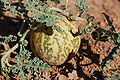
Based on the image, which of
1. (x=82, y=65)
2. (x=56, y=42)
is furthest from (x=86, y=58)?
(x=56, y=42)

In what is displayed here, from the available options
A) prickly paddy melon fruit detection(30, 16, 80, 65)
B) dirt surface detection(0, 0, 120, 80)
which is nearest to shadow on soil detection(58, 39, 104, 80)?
dirt surface detection(0, 0, 120, 80)

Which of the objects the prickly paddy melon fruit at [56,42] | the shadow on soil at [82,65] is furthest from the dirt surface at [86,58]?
the prickly paddy melon fruit at [56,42]

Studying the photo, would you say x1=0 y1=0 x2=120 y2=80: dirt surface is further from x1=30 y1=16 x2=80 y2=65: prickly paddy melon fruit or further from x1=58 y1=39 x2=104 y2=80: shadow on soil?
x1=30 y1=16 x2=80 y2=65: prickly paddy melon fruit

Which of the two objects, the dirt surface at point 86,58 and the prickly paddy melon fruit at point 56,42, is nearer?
the prickly paddy melon fruit at point 56,42

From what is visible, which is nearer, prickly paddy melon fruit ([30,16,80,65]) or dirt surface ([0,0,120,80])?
prickly paddy melon fruit ([30,16,80,65])

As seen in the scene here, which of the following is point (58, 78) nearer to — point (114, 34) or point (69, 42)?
point (69, 42)

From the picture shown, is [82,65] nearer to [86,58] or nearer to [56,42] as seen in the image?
[86,58]

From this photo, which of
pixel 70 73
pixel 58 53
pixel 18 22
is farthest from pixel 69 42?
pixel 18 22

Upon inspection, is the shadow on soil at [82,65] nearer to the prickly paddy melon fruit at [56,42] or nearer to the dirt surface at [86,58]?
the dirt surface at [86,58]
